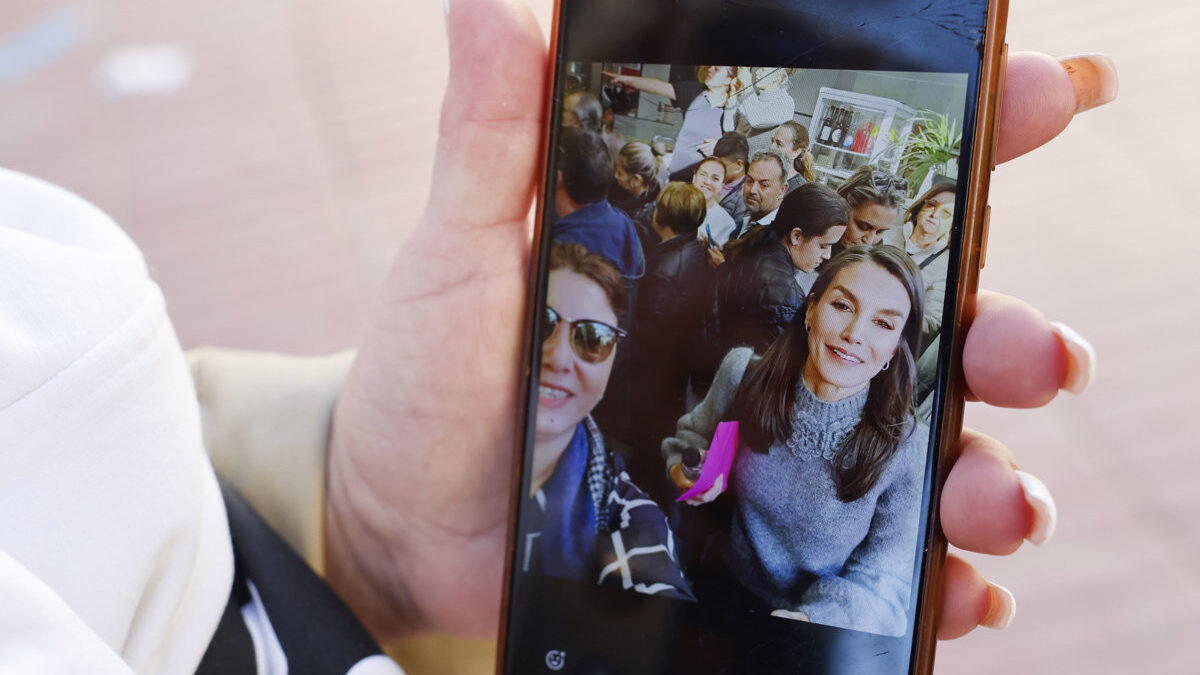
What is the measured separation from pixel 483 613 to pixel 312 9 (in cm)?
53

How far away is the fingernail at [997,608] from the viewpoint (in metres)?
0.33

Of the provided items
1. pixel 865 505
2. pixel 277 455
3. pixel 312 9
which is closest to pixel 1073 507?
pixel 865 505

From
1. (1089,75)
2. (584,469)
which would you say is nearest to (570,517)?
(584,469)

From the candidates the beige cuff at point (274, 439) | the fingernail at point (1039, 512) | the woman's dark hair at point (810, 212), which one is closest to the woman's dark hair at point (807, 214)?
the woman's dark hair at point (810, 212)

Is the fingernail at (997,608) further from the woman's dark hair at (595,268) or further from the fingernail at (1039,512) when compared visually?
the woman's dark hair at (595,268)

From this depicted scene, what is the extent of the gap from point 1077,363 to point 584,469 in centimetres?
17

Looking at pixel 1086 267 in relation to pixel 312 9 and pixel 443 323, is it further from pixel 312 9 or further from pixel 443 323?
pixel 312 9

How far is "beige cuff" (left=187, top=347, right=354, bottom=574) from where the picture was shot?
40cm

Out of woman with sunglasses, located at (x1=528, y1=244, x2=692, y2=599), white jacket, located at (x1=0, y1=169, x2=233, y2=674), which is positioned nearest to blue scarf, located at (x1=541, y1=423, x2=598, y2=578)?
→ woman with sunglasses, located at (x1=528, y1=244, x2=692, y2=599)

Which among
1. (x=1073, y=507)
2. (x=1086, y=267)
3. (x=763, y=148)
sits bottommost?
(x=1073, y=507)

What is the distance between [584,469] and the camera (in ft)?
1.10

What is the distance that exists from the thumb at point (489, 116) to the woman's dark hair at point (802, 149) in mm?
89

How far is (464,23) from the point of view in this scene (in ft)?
1.06

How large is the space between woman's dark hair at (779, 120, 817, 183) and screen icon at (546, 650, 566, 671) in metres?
0.18
